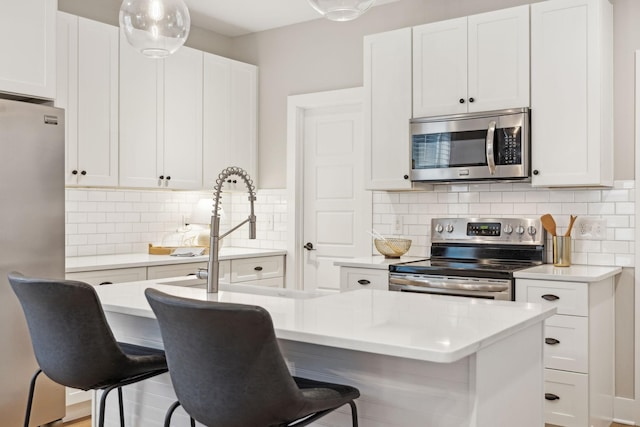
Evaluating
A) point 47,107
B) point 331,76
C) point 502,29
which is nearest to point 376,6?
point 331,76

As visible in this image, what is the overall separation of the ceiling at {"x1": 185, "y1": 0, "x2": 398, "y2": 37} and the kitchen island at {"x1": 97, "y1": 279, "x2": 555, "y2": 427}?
9.93 ft

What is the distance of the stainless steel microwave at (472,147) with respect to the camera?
3.73 meters

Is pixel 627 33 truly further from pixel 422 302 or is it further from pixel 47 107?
pixel 47 107

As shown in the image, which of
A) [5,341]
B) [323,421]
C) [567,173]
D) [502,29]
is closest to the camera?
[323,421]

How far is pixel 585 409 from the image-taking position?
10.8 feet

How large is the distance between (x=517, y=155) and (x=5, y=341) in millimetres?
2982

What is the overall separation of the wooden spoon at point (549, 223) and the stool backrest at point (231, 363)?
2669 millimetres

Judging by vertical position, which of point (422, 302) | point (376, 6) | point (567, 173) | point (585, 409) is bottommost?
point (585, 409)

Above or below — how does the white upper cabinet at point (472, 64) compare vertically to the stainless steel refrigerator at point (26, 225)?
above

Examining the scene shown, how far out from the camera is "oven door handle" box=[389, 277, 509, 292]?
11.5 ft

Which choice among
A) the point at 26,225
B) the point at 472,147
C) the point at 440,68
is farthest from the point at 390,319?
the point at 440,68

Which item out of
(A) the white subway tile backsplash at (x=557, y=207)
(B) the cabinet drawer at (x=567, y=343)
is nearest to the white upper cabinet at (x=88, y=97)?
(A) the white subway tile backsplash at (x=557, y=207)

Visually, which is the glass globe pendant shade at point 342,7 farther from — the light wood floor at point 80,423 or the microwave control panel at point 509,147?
the light wood floor at point 80,423

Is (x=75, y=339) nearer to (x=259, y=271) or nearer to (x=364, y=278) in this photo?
(x=364, y=278)
